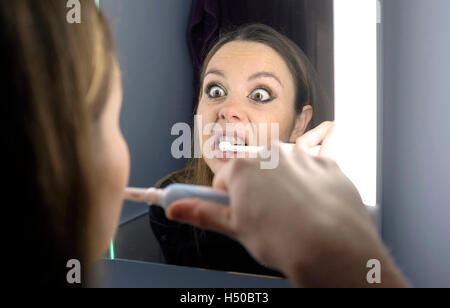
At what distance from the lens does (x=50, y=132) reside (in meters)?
0.30

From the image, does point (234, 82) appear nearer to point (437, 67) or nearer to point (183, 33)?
point (183, 33)

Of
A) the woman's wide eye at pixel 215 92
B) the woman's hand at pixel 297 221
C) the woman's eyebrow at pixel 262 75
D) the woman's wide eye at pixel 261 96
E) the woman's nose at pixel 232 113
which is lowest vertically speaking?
the woman's hand at pixel 297 221

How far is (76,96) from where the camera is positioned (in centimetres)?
32

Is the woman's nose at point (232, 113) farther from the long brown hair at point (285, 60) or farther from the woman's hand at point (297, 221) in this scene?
the woman's hand at point (297, 221)

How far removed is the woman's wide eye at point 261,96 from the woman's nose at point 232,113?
1.1 inches

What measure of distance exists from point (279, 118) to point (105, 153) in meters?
0.36

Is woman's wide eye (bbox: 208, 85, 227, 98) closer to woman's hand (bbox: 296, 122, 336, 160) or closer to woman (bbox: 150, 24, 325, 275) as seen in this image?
woman (bbox: 150, 24, 325, 275)

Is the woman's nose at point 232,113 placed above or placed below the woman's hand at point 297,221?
above

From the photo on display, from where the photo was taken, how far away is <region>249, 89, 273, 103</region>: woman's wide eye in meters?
0.66

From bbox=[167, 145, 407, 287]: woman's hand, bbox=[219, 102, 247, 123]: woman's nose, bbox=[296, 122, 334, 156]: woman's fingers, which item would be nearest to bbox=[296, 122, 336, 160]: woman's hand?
bbox=[296, 122, 334, 156]: woman's fingers

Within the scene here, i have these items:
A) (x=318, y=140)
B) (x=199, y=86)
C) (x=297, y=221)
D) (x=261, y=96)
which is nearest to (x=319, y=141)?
(x=318, y=140)

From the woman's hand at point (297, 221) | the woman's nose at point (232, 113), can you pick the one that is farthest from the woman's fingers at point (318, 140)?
the woman's hand at point (297, 221)

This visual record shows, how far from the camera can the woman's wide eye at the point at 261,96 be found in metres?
0.66

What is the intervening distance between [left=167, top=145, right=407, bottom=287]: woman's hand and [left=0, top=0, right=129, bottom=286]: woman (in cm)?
9
